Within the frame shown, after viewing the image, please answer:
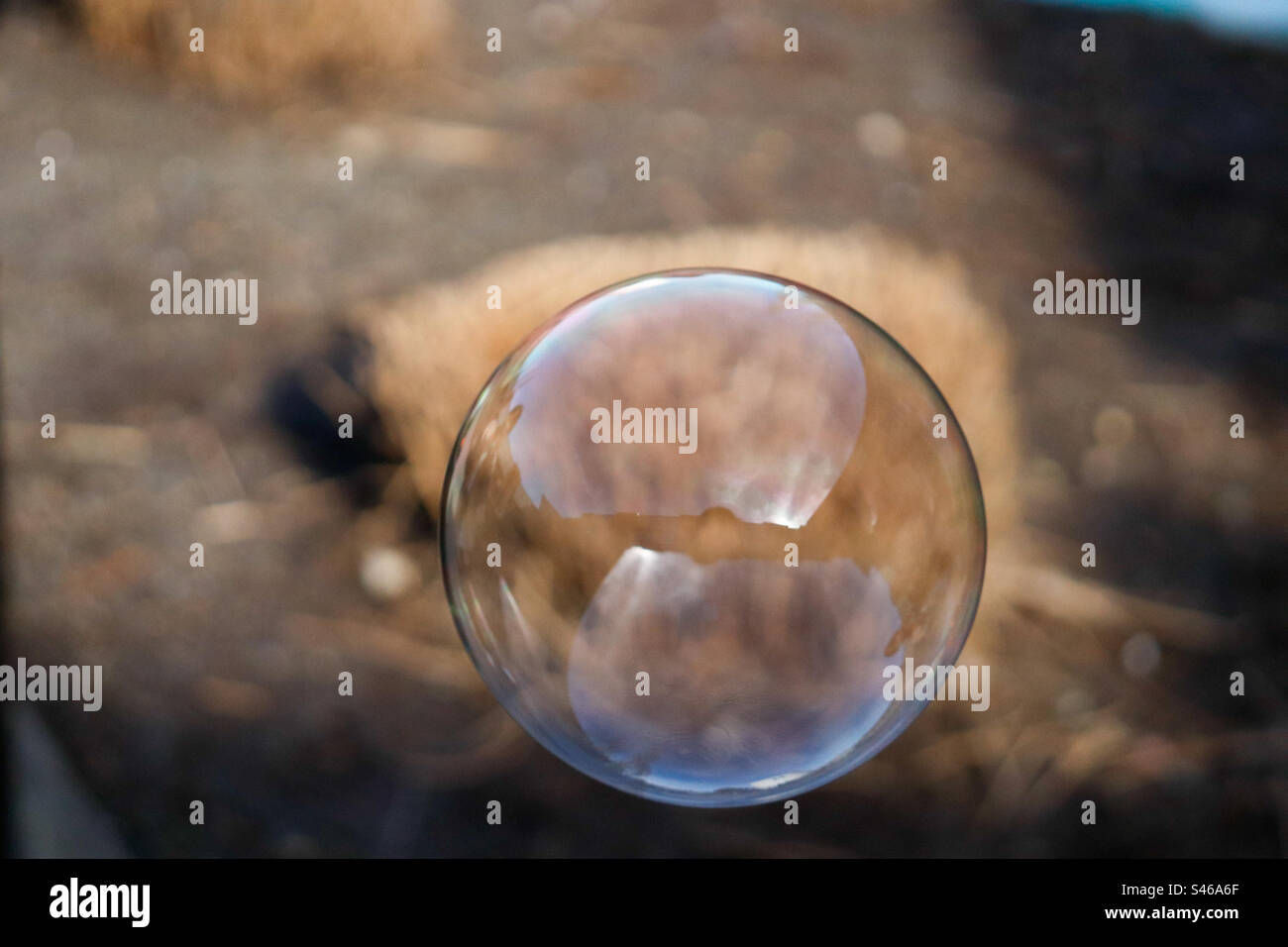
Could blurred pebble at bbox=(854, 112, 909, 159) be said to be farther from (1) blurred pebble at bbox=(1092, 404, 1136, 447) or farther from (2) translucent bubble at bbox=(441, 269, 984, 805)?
(2) translucent bubble at bbox=(441, 269, 984, 805)

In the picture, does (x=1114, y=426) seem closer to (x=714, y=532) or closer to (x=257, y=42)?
(x=714, y=532)

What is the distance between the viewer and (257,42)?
8.14ft

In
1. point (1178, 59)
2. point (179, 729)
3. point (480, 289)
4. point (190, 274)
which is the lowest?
point (179, 729)

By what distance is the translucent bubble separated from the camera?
857 mm

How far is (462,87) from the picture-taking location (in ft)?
8.89

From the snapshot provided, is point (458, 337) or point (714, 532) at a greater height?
point (458, 337)

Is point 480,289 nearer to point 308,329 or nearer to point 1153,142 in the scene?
point 308,329

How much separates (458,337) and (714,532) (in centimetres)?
89

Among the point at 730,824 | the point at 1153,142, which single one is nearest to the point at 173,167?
the point at 730,824

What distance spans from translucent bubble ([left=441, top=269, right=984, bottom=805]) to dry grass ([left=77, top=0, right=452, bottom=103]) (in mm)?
1950

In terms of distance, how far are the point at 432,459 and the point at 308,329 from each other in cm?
58

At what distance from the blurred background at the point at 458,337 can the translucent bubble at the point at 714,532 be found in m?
0.55

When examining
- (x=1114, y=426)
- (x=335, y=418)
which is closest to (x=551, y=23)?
(x=335, y=418)

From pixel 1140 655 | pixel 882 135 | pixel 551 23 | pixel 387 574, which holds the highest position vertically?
pixel 551 23
